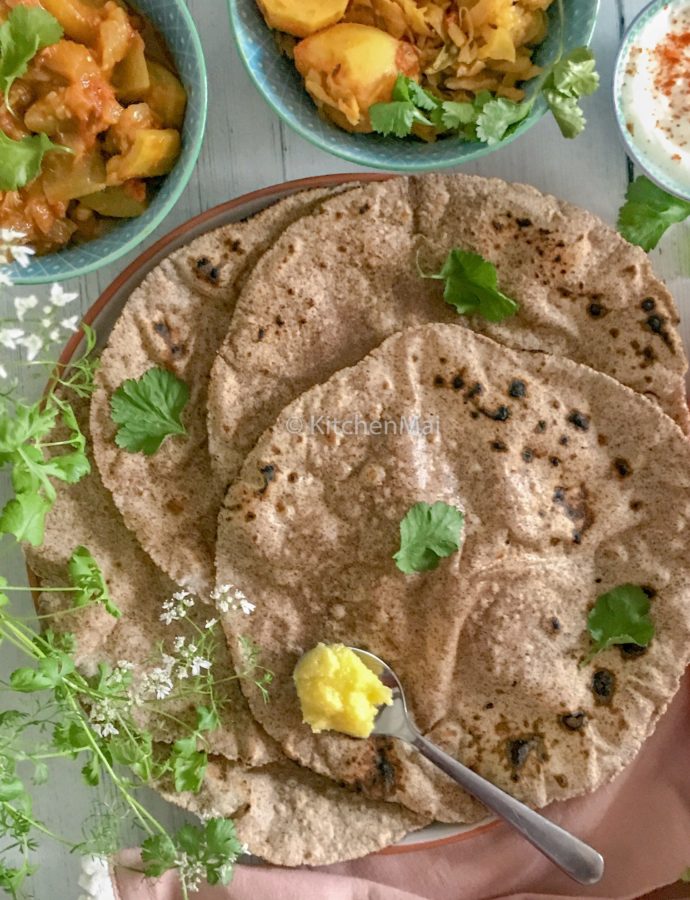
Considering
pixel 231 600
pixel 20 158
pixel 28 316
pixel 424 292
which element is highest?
pixel 20 158

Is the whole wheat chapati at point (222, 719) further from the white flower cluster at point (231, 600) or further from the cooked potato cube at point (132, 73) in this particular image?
the cooked potato cube at point (132, 73)

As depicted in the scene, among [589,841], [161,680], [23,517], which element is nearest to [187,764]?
[161,680]

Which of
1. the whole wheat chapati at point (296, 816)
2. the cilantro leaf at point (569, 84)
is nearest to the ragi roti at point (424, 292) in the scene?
the cilantro leaf at point (569, 84)

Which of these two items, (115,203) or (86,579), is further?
(115,203)

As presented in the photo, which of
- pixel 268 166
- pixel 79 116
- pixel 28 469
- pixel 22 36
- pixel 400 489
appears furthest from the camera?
pixel 268 166

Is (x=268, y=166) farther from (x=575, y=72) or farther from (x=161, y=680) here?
(x=161, y=680)

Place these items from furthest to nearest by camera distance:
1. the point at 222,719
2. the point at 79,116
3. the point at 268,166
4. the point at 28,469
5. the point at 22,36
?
the point at 268,166 < the point at 222,719 < the point at 79,116 < the point at 22,36 < the point at 28,469
